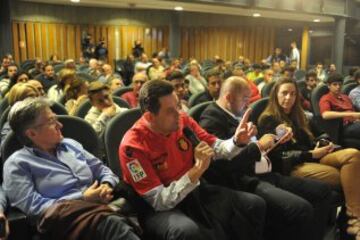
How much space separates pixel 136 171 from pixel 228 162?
0.67 m

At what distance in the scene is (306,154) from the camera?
2.81 metres

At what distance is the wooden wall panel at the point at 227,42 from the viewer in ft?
56.2

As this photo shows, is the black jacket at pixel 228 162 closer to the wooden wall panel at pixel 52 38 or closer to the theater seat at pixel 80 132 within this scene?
the theater seat at pixel 80 132

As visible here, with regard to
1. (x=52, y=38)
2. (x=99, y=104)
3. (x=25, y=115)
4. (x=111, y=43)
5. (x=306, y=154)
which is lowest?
(x=306, y=154)

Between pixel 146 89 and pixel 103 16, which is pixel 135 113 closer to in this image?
pixel 146 89

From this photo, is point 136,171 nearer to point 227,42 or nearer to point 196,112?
point 196,112

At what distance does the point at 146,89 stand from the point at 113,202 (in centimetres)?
58

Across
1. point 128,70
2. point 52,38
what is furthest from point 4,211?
point 52,38

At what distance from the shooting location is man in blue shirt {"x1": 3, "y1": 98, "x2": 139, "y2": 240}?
171cm

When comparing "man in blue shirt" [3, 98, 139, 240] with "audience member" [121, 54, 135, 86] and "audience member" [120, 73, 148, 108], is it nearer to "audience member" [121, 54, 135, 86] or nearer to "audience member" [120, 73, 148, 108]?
"audience member" [120, 73, 148, 108]

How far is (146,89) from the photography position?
2049 mm

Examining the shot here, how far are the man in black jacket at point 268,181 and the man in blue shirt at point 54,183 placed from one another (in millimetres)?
754

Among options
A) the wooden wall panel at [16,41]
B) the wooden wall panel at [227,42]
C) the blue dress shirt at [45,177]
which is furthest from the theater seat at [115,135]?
the wooden wall panel at [227,42]

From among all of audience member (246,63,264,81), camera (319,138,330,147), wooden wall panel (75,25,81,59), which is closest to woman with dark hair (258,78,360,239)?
camera (319,138,330,147)
